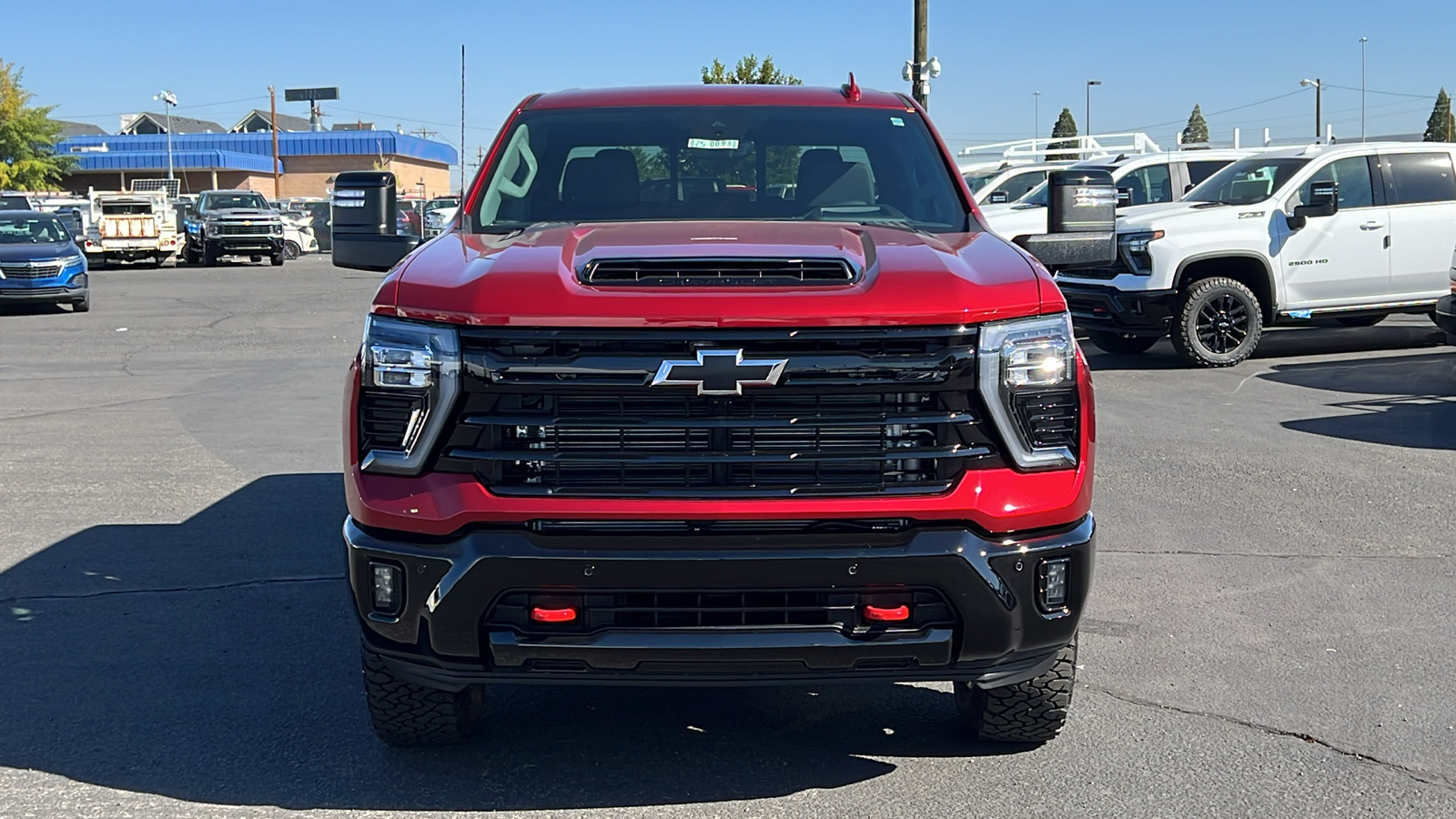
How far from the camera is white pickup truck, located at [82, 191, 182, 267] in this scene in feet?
117

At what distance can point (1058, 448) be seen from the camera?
367 centimetres

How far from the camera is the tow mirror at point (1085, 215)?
Result: 4727 mm

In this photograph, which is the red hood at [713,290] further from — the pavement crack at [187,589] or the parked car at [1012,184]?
the parked car at [1012,184]

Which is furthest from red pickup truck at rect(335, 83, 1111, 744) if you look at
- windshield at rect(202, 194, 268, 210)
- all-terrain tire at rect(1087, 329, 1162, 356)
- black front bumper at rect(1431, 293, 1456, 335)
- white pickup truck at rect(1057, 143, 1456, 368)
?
windshield at rect(202, 194, 268, 210)

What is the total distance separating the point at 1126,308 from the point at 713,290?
10292 mm

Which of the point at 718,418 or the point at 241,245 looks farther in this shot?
the point at 241,245

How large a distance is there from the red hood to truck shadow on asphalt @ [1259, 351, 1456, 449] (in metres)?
6.84

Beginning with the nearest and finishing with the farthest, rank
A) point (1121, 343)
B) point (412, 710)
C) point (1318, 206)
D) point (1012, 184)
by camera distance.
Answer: point (412, 710), point (1318, 206), point (1121, 343), point (1012, 184)

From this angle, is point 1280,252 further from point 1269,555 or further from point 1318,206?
point 1269,555

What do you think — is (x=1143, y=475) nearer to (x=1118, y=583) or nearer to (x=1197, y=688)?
(x=1118, y=583)

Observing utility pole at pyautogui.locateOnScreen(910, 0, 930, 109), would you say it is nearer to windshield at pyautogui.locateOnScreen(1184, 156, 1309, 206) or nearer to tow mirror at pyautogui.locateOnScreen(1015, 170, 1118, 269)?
windshield at pyautogui.locateOnScreen(1184, 156, 1309, 206)

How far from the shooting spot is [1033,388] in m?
3.64

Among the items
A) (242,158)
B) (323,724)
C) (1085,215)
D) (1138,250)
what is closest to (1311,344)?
(1138,250)

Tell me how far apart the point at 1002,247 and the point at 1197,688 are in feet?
5.54
